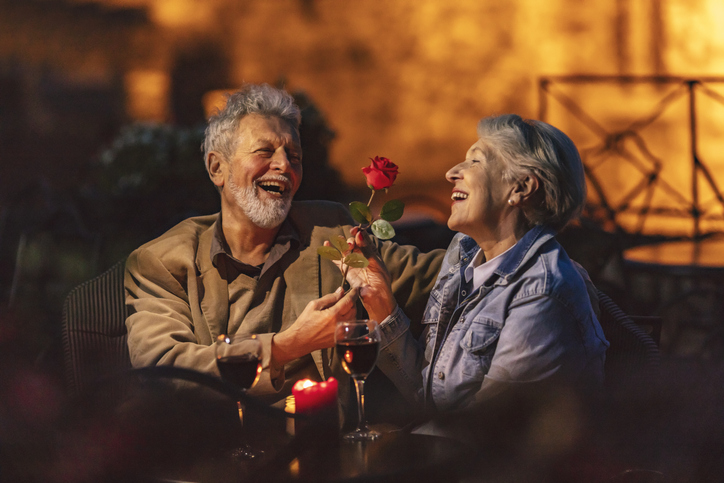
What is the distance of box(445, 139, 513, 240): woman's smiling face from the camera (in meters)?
1.92

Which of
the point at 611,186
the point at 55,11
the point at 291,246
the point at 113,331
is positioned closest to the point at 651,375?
the point at 291,246

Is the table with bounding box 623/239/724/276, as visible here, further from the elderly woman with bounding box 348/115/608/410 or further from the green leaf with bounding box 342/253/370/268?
the green leaf with bounding box 342/253/370/268

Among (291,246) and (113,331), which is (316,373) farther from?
(113,331)

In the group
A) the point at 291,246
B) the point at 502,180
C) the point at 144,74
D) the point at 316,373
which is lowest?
the point at 316,373

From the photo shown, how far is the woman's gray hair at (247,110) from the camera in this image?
2.25m

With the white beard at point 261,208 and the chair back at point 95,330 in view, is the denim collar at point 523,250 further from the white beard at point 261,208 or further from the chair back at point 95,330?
the chair back at point 95,330

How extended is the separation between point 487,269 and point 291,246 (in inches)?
25.0

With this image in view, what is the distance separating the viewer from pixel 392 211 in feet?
6.41

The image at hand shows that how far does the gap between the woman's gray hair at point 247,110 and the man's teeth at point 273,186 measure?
138 mm

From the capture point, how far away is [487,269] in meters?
1.96

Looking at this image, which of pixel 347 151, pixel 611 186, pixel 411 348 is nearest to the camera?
pixel 411 348

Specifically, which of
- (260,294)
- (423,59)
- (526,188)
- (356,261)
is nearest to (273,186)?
(260,294)

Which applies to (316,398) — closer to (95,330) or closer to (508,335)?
(508,335)

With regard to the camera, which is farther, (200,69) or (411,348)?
(200,69)
